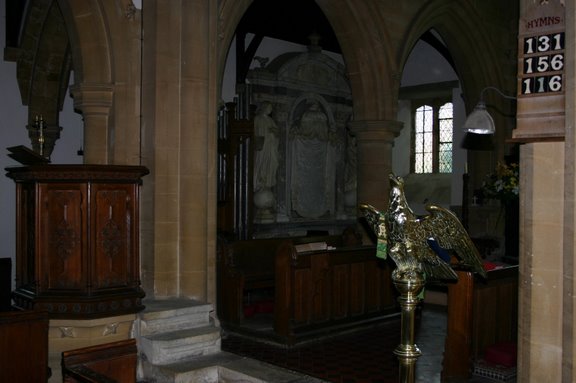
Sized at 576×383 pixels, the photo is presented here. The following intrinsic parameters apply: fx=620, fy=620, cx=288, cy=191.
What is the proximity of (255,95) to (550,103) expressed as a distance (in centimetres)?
755

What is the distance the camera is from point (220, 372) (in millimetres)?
4773

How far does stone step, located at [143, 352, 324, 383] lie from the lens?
4.48 m

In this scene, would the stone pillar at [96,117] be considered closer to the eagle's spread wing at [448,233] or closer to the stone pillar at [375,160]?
the eagle's spread wing at [448,233]

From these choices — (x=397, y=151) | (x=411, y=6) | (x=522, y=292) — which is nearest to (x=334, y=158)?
(x=397, y=151)

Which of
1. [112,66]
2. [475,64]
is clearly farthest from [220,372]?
[475,64]

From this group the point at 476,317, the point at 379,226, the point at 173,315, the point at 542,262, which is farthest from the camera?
the point at 173,315

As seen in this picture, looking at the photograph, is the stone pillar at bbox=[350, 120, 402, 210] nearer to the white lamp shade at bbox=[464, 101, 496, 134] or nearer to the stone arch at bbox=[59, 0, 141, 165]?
the white lamp shade at bbox=[464, 101, 496, 134]

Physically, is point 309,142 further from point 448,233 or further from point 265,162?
point 448,233

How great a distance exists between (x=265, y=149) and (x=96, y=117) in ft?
16.6

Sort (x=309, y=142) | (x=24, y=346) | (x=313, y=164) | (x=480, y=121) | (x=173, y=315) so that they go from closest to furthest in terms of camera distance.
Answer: (x=24, y=346) < (x=480, y=121) < (x=173, y=315) < (x=309, y=142) < (x=313, y=164)

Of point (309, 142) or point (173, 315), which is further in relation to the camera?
point (309, 142)

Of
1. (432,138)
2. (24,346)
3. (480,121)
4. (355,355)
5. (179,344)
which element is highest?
(432,138)

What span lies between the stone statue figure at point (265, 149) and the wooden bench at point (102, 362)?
270 inches

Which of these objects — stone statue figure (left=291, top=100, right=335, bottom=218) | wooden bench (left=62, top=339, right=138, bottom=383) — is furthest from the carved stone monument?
wooden bench (left=62, top=339, right=138, bottom=383)
